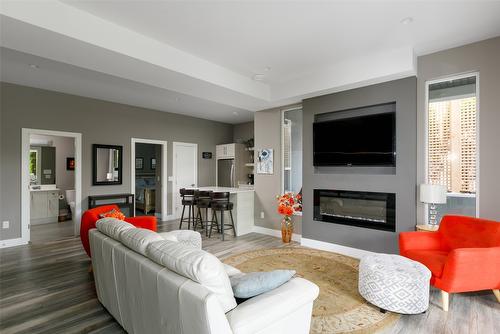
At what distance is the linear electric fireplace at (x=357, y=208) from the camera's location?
3838 mm

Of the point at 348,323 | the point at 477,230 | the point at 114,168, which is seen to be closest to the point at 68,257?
the point at 114,168

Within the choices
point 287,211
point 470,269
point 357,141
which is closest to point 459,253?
point 470,269

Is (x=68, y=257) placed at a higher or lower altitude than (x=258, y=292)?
lower

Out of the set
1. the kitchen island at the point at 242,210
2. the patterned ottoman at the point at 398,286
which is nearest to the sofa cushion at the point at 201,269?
the patterned ottoman at the point at 398,286

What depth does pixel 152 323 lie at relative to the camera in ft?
5.50

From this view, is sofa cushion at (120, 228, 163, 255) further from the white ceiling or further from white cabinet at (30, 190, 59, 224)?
white cabinet at (30, 190, 59, 224)

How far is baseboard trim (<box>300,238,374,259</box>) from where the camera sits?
13.4 feet

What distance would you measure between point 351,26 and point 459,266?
2658 millimetres

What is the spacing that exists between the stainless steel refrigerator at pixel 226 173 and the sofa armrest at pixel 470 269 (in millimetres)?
5671

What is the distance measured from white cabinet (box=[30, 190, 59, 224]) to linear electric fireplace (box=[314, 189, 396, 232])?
6.49 m

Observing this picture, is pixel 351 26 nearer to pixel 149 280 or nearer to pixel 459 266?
pixel 459 266

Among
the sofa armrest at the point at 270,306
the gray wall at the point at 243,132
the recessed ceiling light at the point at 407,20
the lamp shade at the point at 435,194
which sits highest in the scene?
the recessed ceiling light at the point at 407,20

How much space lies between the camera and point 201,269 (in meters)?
1.38

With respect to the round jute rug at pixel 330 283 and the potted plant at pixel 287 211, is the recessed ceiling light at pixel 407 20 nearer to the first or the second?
the round jute rug at pixel 330 283
